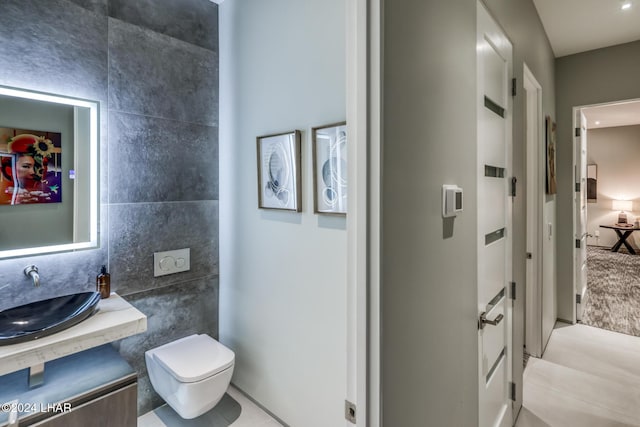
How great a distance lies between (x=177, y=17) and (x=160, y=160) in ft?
3.06

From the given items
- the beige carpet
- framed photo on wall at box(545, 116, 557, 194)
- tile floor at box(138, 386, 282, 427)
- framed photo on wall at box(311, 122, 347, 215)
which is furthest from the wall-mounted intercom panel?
the beige carpet

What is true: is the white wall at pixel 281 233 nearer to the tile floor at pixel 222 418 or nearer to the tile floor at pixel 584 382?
the tile floor at pixel 222 418

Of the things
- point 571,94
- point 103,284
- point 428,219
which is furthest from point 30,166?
point 571,94

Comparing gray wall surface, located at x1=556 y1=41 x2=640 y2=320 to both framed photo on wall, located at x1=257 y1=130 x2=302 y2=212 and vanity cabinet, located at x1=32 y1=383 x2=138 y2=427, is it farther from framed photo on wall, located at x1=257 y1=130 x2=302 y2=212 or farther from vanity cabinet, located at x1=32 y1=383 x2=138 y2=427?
vanity cabinet, located at x1=32 y1=383 x2=138 y2=427

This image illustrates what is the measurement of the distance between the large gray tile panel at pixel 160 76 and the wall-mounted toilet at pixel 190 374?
145 cm

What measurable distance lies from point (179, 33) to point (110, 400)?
2114 mm

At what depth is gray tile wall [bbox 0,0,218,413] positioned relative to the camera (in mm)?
1677

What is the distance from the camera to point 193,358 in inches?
75.9

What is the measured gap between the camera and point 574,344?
3.05 metres

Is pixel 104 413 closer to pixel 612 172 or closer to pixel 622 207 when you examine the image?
pixel 622 207

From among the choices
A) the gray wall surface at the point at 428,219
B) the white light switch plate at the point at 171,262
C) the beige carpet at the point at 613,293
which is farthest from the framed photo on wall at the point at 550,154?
the white light switch plate at the point at 171,262

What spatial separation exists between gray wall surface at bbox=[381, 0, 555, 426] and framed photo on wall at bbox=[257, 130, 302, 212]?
884 millimetres

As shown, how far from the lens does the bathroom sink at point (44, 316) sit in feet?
4.48

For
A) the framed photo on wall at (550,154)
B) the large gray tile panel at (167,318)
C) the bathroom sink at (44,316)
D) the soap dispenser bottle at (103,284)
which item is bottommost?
the large gray tile panel at (167,318)
